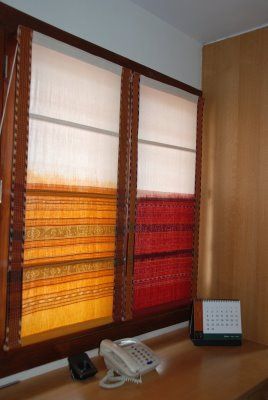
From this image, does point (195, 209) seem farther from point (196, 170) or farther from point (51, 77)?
Answer: point (51, 77)

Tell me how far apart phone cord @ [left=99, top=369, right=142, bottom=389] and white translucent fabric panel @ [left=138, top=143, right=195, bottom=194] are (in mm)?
909

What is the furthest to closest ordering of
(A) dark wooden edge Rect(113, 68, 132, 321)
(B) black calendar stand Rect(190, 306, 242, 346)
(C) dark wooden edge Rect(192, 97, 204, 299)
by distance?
(C) dark wooden edge Rect(192, 97, 204, 299) < (B) black calendar stand Rect(190, 306, 242, 346) < (A) dark wooden edge Rect(113, 68, 132, 321)

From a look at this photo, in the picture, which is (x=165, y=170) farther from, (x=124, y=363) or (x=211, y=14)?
(x=124, y=363)

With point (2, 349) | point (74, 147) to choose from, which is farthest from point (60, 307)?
point (74, 147)

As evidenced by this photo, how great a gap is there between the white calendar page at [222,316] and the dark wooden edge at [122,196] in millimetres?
483

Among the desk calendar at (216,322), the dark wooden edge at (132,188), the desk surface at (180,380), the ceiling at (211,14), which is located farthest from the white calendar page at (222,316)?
the ceiling at (211,14)

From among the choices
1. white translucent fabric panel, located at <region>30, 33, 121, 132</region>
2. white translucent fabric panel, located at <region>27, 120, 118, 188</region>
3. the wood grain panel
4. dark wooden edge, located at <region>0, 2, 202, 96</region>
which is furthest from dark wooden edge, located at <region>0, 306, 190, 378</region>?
dark wooden edge, located at <region>0, 2, 202, 96</region>

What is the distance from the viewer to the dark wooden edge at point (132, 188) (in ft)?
6.05

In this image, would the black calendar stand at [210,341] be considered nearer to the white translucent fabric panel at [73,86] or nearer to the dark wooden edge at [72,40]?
the white translucent fabric panel at [73,86]

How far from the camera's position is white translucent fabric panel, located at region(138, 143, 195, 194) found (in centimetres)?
194

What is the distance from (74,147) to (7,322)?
77 cm

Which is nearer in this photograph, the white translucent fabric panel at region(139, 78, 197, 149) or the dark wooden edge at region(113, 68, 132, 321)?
the dark wooden edge at region(113, 68, 132, 321)

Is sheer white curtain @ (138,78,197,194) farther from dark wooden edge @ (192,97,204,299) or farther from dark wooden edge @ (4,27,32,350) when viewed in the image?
dark wooden edge @ (4,27,32,350)

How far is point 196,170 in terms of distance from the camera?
2.24 m
